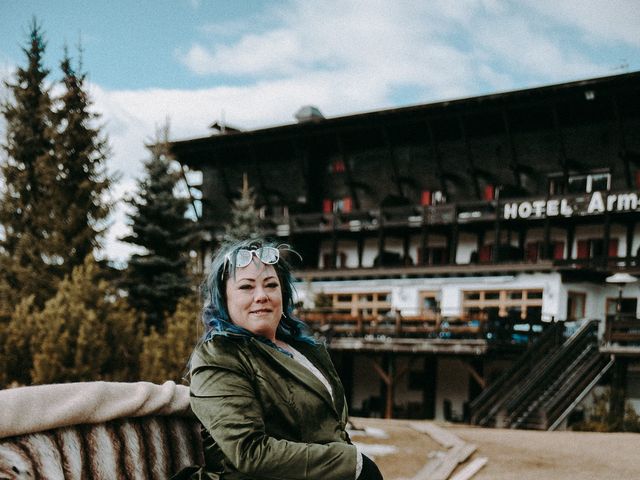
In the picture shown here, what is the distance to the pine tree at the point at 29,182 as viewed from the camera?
21891mm

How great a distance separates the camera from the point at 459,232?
36094 millimetres

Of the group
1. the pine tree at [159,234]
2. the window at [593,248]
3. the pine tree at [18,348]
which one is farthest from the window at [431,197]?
the pine tree at [18,348]

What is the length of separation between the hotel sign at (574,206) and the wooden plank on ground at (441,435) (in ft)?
55.5

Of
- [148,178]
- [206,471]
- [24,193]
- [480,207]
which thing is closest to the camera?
[206,471]

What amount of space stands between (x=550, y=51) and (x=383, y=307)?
14136mm

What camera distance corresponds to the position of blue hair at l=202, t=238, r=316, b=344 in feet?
11.6

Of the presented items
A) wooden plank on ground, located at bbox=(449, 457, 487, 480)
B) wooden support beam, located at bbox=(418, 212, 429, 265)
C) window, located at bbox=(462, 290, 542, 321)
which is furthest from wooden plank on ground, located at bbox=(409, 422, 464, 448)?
wooden support beam, located at bbox=(418, 212, 429, 265)

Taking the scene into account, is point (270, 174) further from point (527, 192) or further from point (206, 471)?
point (206, 471)

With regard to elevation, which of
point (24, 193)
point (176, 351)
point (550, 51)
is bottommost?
point (176, 351)

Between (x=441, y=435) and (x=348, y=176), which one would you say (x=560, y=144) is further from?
(x=441, y=435)

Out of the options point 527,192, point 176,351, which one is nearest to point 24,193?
point 176,351

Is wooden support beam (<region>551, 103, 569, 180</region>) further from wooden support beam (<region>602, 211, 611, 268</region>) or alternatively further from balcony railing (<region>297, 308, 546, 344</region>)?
balcony railing (<region>297, 308, 546, 344</region>)

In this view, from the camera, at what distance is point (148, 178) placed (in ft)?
95.5

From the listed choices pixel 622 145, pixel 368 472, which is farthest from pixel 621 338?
pixel 368 472
